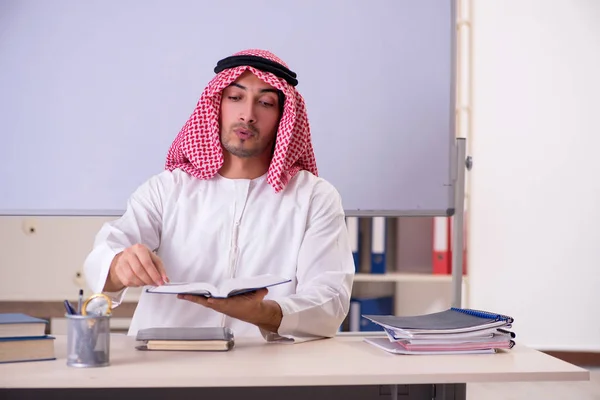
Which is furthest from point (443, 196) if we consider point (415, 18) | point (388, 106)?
point (415, 18)

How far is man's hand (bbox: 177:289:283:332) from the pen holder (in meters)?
0.22

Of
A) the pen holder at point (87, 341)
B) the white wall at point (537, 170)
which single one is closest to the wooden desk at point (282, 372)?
the pen holder at point (87, 341)

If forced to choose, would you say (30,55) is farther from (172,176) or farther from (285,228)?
(285,228)

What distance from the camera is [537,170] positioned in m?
4.31

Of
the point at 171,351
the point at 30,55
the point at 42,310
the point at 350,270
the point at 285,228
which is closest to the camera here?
the point at 171,351

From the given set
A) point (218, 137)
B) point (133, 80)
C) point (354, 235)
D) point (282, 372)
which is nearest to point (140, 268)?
point (282, 372)

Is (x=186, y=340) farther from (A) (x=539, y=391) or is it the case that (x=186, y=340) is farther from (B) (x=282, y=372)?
(A) (x=539, y=391)

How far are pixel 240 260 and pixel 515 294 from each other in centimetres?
238

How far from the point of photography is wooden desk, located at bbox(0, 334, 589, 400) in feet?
4.39

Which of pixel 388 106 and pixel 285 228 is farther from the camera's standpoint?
pixel 388 106

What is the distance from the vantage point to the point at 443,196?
3.34 m

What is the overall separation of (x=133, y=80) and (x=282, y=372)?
2203mm

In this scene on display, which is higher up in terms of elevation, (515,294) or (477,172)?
(477,172)

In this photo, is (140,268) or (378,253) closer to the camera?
(140,268)
